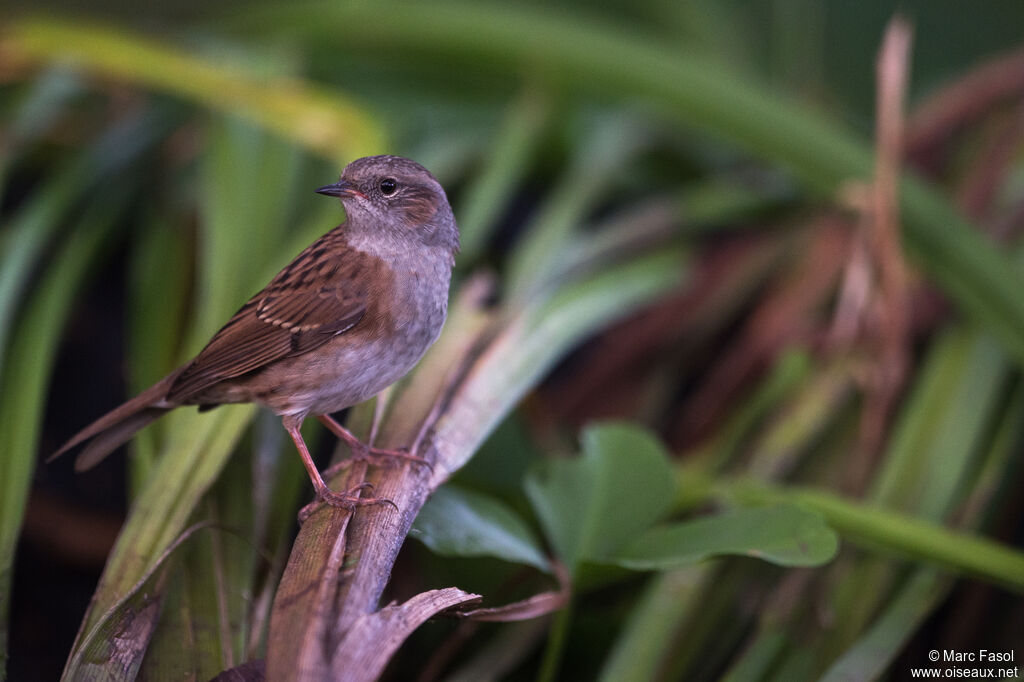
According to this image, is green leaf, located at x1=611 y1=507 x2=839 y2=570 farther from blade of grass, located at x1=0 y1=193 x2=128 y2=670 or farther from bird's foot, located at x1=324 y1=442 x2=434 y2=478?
blade of grass, located at x1=0 y1=193 x2=128 y2=670

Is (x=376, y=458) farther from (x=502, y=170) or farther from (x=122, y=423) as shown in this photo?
(x=502, y=170)

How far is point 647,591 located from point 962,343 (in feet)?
4.04

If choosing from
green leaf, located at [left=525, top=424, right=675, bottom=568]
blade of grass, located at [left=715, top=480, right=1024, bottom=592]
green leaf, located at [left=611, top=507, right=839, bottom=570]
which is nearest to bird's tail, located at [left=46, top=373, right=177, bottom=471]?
green leaf, located at [left=525, top=424, right=675, bottom=568]

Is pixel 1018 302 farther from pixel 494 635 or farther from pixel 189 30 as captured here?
pixel 189 30

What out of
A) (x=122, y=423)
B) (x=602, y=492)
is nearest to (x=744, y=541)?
(x=602, y=492)

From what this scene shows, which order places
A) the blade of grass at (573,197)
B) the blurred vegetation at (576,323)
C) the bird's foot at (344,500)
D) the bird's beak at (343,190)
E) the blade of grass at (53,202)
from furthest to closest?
1. the blade of grass at (573,197)
2. the blade of grass at (53,202)
3. the blurred vegetation at (576,323)
4. the bird's beak at (343,190)
5. the bird's foot at (344,500)

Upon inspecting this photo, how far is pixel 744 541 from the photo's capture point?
1568 mm

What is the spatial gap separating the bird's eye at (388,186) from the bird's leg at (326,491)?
451 millimetres

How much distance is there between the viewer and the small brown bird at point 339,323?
1.56 m

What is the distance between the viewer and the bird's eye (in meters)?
1.56

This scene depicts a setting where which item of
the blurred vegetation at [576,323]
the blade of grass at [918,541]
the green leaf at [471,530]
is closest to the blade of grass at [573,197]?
the blurred vegetation at [576,323]

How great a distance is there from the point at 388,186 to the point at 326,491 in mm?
540

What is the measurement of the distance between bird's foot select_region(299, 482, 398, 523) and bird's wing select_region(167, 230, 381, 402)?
0.28 meters

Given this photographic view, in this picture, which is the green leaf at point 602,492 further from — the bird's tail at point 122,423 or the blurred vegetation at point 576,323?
the bird's tail at point 122,423
